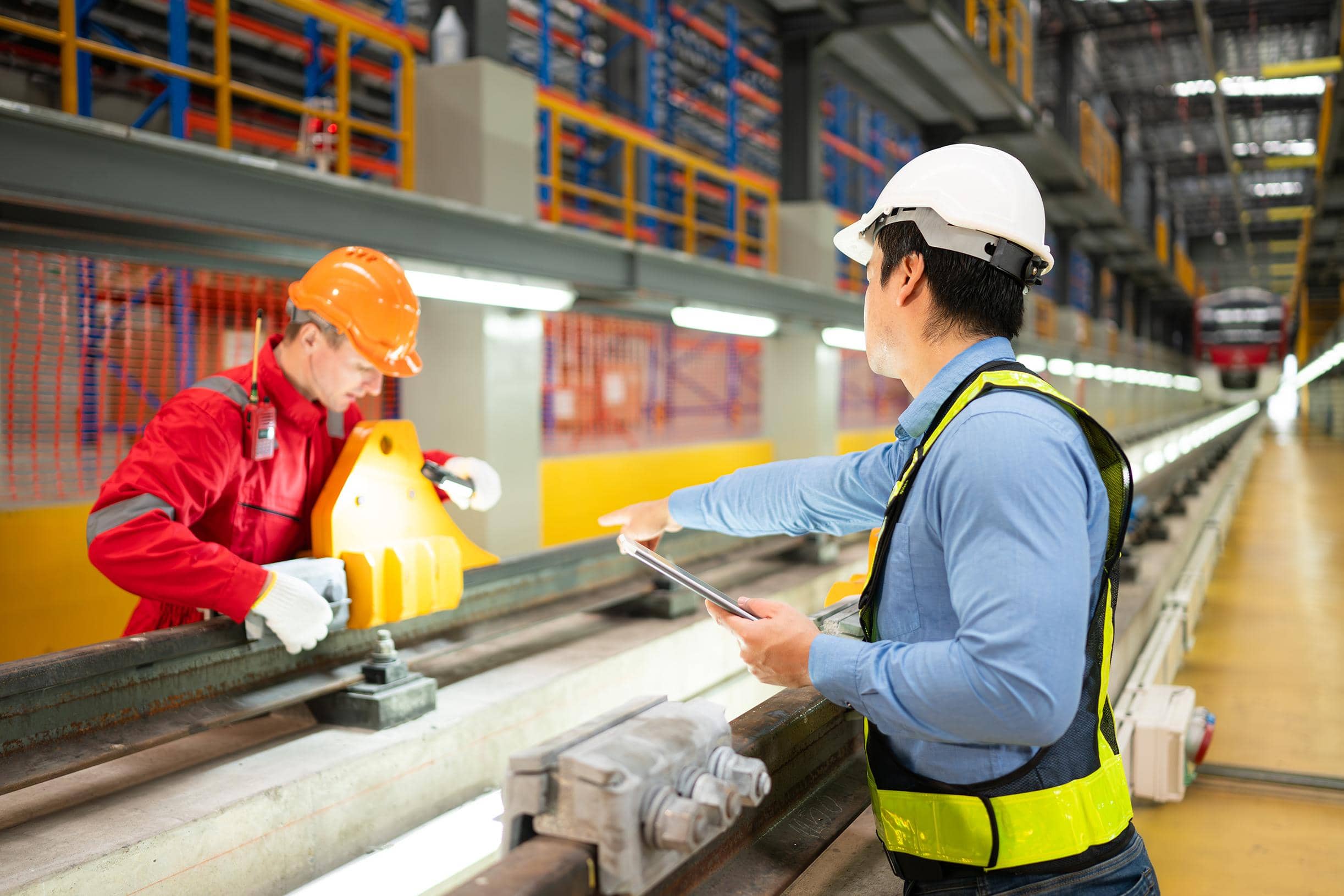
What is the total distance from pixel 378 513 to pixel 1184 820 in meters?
3.07

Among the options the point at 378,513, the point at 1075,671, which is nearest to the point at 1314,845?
the point at 1075,671

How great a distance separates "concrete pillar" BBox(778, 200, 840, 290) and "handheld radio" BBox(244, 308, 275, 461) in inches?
323

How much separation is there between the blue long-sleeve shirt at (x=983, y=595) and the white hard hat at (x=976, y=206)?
0.43 feet

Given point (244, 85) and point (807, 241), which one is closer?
point (244, 85)

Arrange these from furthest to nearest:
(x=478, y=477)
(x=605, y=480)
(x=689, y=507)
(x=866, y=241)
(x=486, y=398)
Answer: (x=605, y=480), (x=486, y=398), (x=478, y=477), (x=689, y=507), (x=866, y=241)

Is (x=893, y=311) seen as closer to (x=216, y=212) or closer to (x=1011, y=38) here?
(x=216, y=212)

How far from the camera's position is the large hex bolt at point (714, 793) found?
4.30 ft

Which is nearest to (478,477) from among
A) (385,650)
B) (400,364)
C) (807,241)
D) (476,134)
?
(400,364)

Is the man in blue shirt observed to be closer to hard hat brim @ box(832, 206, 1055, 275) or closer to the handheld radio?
hard hat brim @ box(832, 206, 1055, 275)

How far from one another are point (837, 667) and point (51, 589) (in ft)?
15.5

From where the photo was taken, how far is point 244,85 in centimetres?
573

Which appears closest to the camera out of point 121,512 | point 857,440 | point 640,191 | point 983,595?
point 983,595

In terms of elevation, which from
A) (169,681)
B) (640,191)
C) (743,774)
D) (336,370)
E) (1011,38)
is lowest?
(169,681)

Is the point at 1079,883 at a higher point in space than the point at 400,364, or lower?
lower
